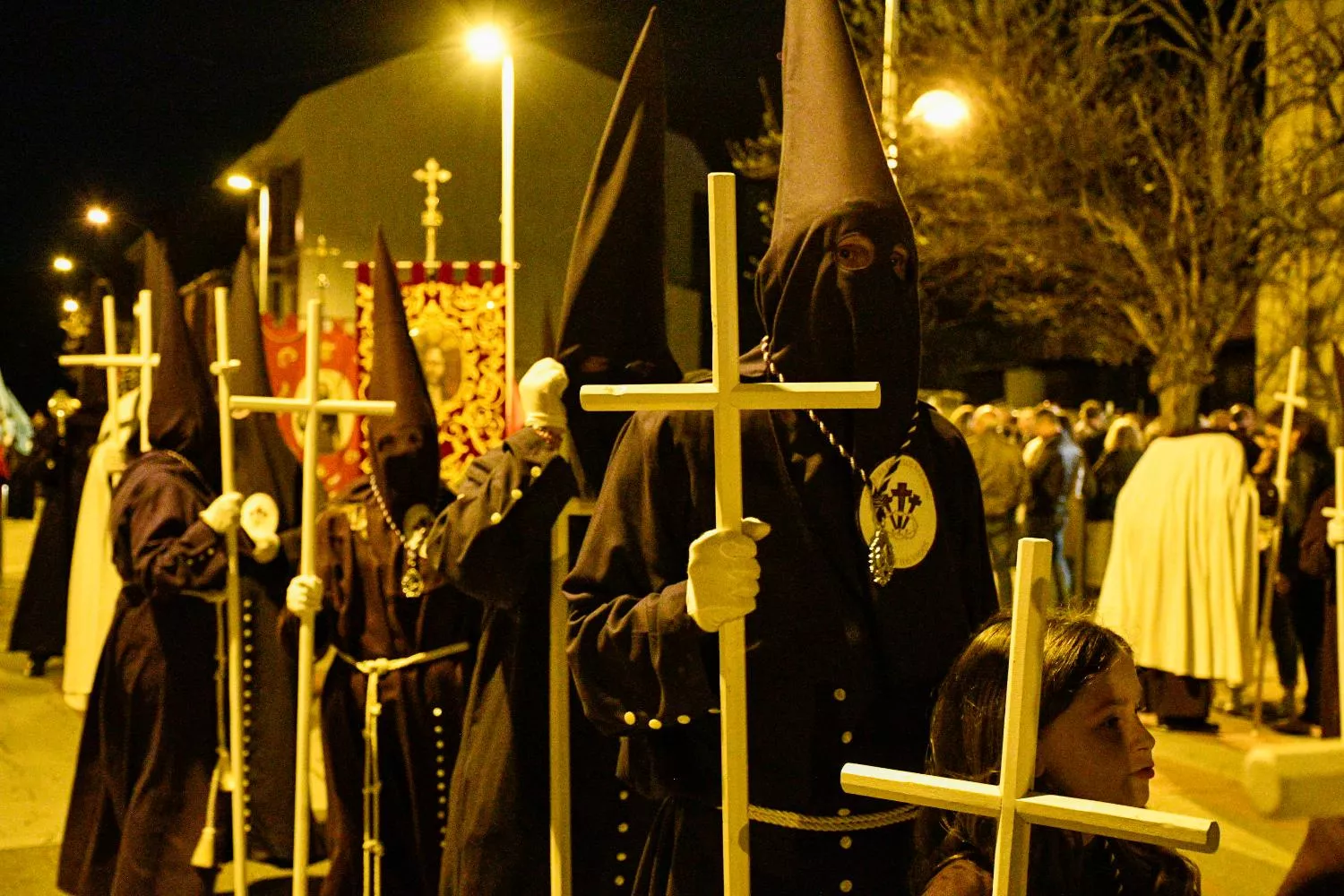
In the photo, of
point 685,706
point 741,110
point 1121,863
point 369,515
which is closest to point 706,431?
point 685,706

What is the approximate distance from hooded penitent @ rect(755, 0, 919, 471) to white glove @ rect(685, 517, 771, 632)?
1.39 ft

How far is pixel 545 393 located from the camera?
3.62 meters

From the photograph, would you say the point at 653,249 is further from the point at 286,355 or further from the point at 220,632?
the point at 286,355

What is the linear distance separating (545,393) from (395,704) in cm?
146

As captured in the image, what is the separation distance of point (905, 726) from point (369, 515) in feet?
8.44

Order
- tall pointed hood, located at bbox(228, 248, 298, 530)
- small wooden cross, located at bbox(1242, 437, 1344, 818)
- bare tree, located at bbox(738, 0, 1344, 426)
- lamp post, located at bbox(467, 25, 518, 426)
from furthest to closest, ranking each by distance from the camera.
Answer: bare tree, located at bbox(738, 0, 1344, 426)
tall pointed hood, located at bbox(228, 248, 298, 530)
lamp post, located at bbox(467, 25, 518, 426)
small wooden cross, located at bbox(1242, 437, 1344, 818)

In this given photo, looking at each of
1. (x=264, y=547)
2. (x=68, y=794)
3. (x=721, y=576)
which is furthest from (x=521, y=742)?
(x=68, y=794)

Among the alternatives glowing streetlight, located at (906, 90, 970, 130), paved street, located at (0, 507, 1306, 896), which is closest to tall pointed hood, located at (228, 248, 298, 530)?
paved street, located at (0, 507, 1306, 896)

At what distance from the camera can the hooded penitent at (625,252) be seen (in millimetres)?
3475

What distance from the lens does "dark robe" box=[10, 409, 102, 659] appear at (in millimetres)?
10289

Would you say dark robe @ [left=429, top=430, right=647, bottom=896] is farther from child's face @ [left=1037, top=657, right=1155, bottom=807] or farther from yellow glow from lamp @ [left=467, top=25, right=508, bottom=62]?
yellow glow from lamp @ [left=467, top=25, right=508, bottom=62]

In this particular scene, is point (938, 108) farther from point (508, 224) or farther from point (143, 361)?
point (143, 361)

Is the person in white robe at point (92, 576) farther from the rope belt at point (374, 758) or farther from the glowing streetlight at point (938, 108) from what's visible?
the glowing streetlight at point (938, 108)

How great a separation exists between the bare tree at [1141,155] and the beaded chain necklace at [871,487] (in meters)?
Answer: 11.8
